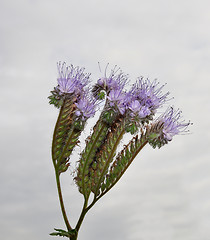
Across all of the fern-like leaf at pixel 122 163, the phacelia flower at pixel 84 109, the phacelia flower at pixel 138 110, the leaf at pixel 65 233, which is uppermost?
the phacelia flower at pixel 84 109

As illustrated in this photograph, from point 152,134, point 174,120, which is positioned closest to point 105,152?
point 152,134

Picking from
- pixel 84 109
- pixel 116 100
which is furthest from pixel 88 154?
pixel 116 100

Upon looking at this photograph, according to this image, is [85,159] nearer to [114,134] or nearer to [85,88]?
[114,134]

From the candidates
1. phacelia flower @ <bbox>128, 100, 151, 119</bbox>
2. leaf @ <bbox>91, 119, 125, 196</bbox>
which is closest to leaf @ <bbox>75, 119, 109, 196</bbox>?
leaf @ <bbox>91, 119, 125, 196</bbox>

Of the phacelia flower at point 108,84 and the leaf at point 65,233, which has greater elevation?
the phacelia flower at point 108,84

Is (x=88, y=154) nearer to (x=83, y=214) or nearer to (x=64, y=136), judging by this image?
(x=64, y=136)

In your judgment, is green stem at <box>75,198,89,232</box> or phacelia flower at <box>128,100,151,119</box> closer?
phacelia flower at <box>128,100,151,119</box>

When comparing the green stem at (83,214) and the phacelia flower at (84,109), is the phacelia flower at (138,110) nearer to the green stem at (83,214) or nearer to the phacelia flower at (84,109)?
the phacelia flower at (84,109)

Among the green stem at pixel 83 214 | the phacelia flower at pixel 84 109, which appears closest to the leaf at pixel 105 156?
the green stem at pixel 83 214

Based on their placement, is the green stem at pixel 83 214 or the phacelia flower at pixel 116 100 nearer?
the phacelia flower at pixel 116 100

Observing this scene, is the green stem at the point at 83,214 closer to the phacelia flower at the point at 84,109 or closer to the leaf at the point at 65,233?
the leaf at the point at 65,233

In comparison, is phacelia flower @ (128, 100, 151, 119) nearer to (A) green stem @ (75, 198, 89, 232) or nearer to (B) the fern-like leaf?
(B) the fern-like leaf

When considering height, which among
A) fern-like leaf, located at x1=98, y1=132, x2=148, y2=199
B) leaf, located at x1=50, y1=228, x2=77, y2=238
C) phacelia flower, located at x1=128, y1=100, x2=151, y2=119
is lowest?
leaf, located at x1=50, y1=228, x2=77, y2=238
